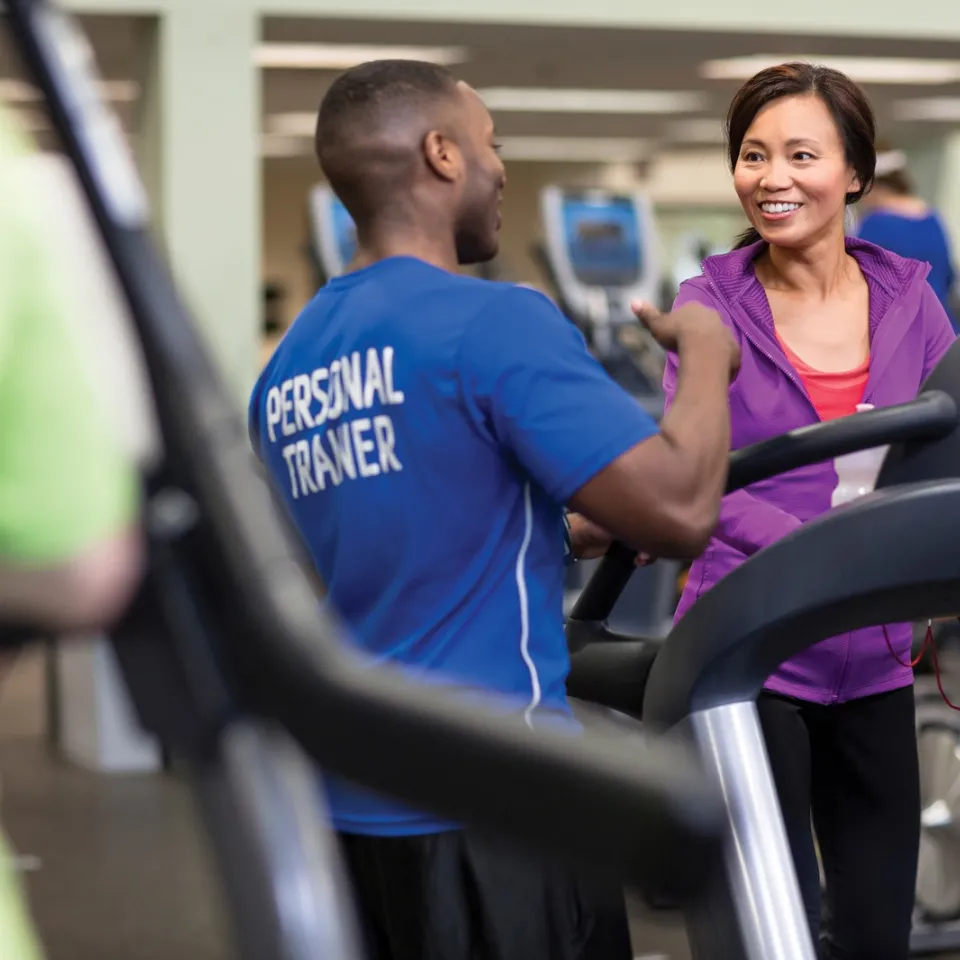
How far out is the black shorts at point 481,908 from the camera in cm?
132

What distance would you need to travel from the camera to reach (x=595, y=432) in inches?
49.8

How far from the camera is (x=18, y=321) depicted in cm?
47

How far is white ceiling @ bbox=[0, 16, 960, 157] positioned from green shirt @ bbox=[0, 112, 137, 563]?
4.76m

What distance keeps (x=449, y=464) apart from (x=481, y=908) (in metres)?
0.36

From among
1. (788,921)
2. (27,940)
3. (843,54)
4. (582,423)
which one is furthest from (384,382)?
(843,54)

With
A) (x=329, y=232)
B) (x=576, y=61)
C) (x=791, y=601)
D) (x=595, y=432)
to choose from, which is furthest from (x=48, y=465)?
(x=576, y=61)

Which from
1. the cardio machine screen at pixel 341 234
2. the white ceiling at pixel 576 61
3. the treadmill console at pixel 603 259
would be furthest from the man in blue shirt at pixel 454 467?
the cardio machine screen at pixel 341 234

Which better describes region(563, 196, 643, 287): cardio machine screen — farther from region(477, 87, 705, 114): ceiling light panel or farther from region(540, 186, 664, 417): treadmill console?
region(477, 87, 705, 114): ceiling light panel

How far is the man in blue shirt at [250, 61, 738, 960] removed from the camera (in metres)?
1.27

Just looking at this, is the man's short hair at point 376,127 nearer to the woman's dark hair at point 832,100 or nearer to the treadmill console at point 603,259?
the woman's dark hair at point 832,100

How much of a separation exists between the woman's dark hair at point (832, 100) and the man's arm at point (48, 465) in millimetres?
1558

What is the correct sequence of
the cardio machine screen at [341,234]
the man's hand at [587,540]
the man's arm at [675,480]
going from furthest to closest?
the cardio machine screen at [341,234] < the man's hand at [587,540] < the man's arm at [675,480]

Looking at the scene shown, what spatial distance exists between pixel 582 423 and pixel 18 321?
821 millimetres

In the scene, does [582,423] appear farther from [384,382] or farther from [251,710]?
[251,710]
